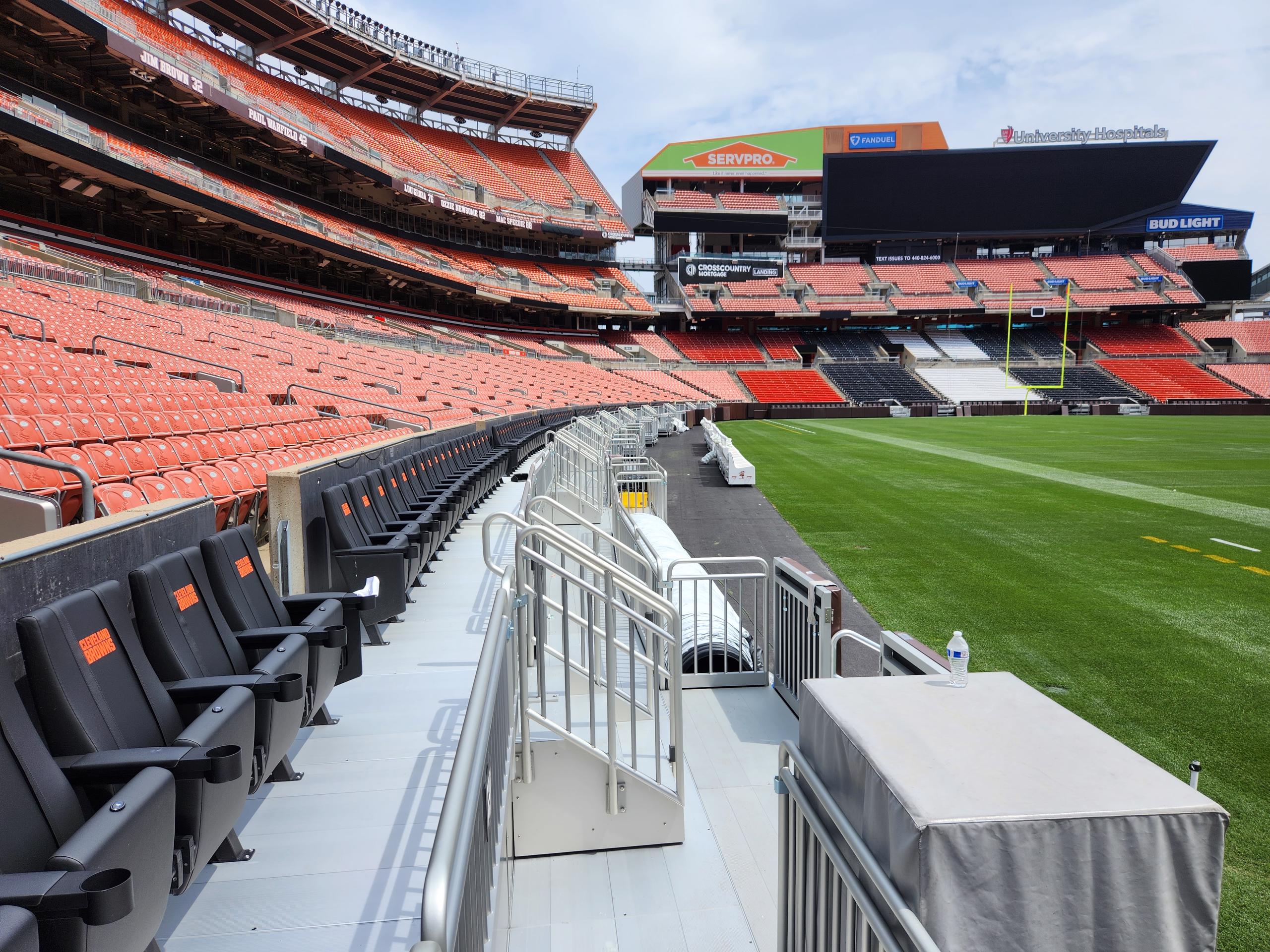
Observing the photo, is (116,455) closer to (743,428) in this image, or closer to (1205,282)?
(743,428)

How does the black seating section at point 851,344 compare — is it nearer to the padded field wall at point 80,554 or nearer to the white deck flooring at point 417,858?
the white deck flooring at point 417,858

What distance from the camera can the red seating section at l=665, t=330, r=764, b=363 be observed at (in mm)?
58812

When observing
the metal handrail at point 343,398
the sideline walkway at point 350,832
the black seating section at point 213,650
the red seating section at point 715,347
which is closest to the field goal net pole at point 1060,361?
the red seating section at point 715,347

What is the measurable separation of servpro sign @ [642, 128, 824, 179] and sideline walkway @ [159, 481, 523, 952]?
6939 cm

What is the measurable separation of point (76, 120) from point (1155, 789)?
31585 millimetres

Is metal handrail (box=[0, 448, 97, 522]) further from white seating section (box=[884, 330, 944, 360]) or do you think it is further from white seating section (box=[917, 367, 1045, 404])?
white seating section (box=[884, 330, 944, 360])

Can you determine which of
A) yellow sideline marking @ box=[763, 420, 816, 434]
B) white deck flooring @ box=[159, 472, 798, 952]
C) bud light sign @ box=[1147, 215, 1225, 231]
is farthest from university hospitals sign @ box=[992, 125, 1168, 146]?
white deck flooring @ box=[159, 472, 798, 952]

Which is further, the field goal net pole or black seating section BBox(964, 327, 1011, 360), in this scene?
black seating section BBox(964, 327, 1011, 360)

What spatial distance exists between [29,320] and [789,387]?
46378 mm

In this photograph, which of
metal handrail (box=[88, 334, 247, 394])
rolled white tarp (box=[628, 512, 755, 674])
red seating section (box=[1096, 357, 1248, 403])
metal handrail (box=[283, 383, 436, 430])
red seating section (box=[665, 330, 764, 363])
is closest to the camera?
rolled white tarp (box=[628, 512, 755, 674])

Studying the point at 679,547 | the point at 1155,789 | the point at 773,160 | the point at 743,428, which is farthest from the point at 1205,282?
the point at 1155,789

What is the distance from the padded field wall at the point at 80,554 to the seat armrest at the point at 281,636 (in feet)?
1.73

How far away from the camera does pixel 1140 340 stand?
6166 centimetres

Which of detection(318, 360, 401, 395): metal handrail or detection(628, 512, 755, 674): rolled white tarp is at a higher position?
detection(318, 360, 401, 395): metal handrail
